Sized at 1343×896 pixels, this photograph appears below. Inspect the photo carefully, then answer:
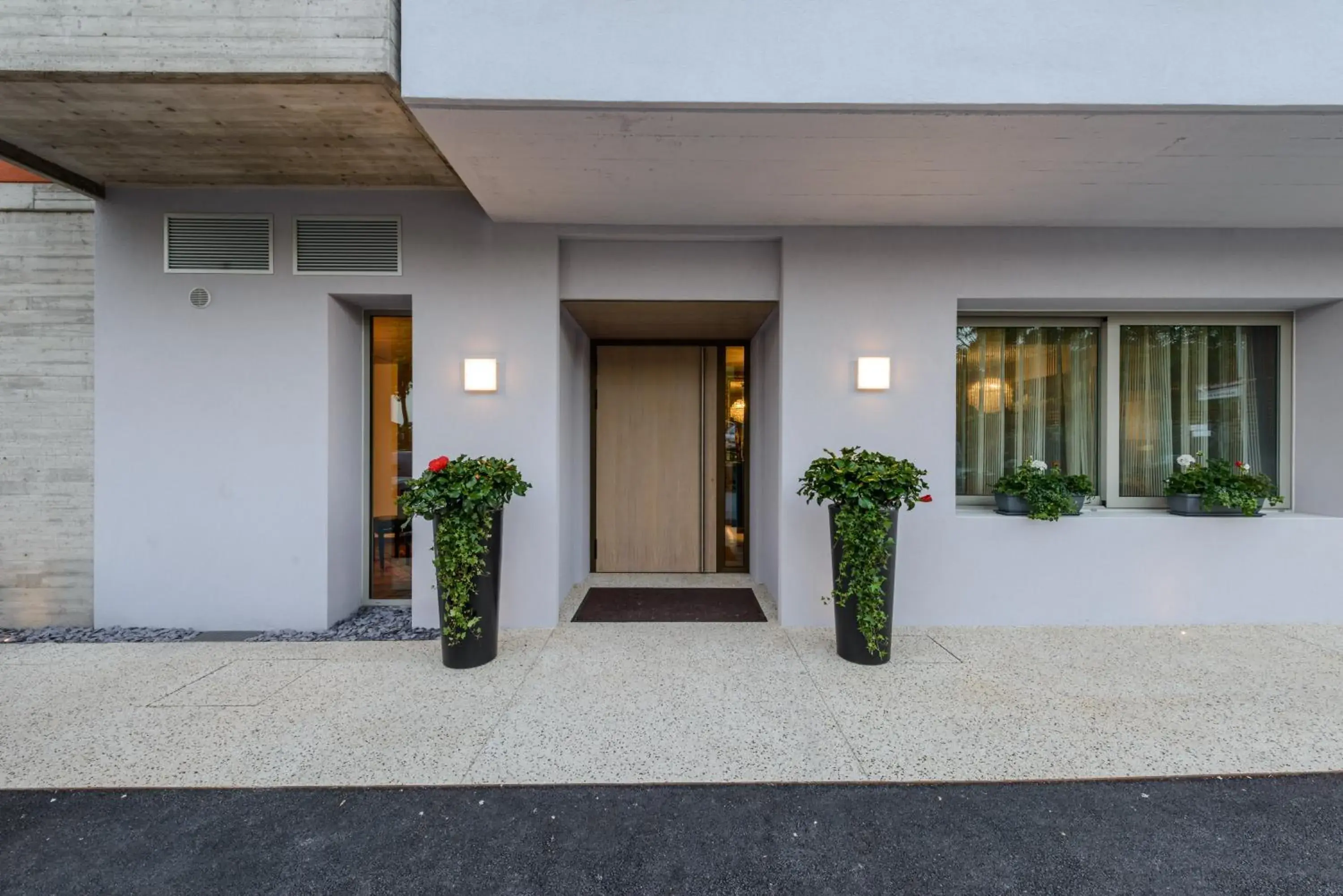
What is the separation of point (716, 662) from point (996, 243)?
3283 mm

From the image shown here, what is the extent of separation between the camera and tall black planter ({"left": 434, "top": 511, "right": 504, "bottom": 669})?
304 centimetres

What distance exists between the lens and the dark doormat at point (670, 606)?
3848 millimetres

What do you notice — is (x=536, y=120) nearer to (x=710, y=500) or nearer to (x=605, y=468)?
(x=605, y=468)

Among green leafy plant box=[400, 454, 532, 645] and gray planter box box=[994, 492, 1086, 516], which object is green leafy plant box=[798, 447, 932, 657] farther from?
green leafy plant box=[400, 454, 532, 645]

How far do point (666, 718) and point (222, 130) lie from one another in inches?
148

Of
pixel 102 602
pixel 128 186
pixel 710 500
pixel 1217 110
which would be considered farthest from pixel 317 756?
pixel 1217 110

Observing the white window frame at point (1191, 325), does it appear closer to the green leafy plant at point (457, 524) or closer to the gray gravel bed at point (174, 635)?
the green leafy plant at point (457, 524)

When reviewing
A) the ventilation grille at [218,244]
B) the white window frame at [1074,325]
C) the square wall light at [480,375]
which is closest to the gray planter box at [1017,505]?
the white window frame at [1074,325]

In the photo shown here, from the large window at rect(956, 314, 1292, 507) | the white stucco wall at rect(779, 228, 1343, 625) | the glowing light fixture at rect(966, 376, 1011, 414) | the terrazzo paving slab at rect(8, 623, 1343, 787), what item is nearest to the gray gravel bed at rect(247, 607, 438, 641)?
the terrazzo paving slab at rect(8, 623, 1343, 787)

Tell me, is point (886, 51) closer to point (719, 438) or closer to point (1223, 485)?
point (719, 438)

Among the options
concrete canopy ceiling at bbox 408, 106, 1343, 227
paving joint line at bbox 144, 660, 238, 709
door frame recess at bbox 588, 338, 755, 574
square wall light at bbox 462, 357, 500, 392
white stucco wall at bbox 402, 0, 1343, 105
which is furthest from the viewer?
door frame recess at bbox 588, 338, 755, 574

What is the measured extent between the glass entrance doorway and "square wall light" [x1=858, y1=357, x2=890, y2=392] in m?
3.25

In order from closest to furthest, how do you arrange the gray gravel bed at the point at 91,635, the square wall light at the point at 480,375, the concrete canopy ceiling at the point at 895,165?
the concrete canopy ceiling at the point at 895,165 → the gray gravel bed at the point at 91,635 → the square wall light at the point at 480,375

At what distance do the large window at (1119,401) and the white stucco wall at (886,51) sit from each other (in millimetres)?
1929
